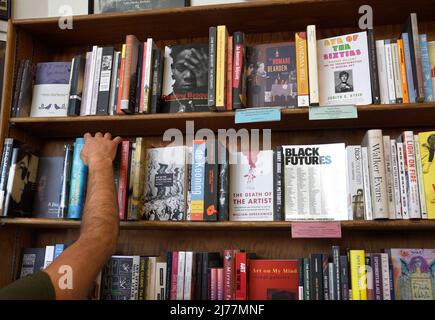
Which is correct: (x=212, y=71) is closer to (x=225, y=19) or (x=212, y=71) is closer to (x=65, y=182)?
(x=225, y=19)

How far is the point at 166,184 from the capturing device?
1.61 m

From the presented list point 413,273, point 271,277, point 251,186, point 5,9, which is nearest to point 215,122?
point 251,186

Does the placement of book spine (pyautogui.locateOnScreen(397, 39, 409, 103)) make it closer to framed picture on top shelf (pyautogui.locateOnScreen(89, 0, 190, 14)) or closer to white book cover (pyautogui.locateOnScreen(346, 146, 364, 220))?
white book cover (pyautogui.locateOnScreen(346, 146, 364, 220))

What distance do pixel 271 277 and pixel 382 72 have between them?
2.72ft

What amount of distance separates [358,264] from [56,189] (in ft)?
3.87

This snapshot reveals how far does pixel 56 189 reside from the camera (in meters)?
1.71

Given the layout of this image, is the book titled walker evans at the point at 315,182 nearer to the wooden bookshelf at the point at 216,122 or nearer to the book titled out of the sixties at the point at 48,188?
the wooden bookshelf at the point at 216,122

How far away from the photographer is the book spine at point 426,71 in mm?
1445

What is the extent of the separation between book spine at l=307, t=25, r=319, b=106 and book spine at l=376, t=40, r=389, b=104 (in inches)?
8.8

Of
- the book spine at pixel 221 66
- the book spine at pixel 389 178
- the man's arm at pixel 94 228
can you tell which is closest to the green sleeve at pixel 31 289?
the man's arm at pixel 94 228

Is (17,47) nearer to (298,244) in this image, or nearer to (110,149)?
(110,149)

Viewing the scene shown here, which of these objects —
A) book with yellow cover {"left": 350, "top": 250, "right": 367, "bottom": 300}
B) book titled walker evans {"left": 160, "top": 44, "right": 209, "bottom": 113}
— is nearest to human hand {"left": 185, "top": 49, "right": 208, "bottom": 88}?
book titled walker evans {"left": 160, "top": 44, "right": 209, "bottom": 113}

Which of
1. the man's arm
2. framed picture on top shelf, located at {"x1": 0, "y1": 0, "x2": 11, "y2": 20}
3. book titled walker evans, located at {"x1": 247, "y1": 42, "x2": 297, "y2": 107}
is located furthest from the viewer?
framed picture on top shelf, located at {"x1": 0, "y1": 0, "x2": 11, "y2": 20}

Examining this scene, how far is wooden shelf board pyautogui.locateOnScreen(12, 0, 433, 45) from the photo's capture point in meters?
1.60
